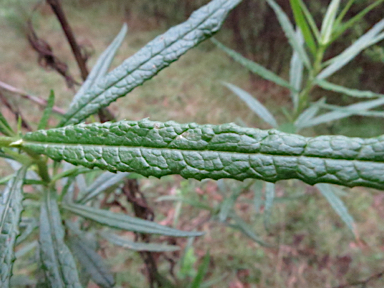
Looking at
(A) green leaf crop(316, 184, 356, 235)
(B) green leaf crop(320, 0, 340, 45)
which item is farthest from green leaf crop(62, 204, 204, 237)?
(B) green leaf crop(320, 0, 340, 45)

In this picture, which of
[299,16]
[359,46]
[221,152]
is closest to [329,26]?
[359,46]

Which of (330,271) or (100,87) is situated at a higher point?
(100,87)

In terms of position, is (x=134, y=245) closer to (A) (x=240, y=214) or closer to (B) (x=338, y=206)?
(B) (x=338, y=206)

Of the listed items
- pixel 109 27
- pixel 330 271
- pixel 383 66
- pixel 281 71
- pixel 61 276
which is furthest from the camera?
pixel 109 27

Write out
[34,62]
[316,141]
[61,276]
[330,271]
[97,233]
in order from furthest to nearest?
[34,62] → [330,271] → [97,233] → [61,276] → [316,141]

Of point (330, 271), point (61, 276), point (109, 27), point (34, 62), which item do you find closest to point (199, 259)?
point (330, 271)

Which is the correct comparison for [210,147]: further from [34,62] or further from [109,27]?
[109,27]

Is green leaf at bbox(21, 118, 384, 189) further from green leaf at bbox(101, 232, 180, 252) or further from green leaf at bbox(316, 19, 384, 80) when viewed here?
green leaf at bbox(316, 19, 384, 80)
